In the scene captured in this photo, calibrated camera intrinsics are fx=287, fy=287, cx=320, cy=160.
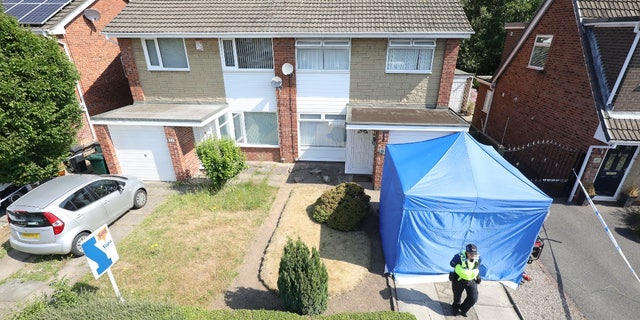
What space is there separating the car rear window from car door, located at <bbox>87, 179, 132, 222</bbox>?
1.17 metres

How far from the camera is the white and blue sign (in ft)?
14.8

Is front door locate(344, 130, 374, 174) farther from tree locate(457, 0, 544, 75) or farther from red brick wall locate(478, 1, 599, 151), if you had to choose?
tree locate(457, 0, 544, 75)

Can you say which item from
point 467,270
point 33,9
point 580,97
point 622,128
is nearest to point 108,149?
point 33,9

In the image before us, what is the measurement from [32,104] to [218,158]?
15.2ft

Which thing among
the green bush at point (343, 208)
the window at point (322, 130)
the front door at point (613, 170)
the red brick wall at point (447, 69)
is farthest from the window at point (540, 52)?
the green bush at point (343, 208)

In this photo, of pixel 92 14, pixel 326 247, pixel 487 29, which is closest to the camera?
pixel 326 247

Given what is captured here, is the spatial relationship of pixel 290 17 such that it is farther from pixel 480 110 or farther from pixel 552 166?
pixel 480 110

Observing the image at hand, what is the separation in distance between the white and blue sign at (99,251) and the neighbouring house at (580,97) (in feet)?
40.0

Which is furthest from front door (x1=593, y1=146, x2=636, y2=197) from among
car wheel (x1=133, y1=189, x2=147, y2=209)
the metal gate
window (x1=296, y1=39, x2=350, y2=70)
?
car wheel (x1=133, y1=189, x2=147, y2=209)

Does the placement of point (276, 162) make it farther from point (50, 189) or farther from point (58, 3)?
point (58, 3)

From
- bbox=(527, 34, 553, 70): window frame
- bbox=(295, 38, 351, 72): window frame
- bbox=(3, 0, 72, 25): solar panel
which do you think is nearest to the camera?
bbox=(295, 38, 351, 72): window frame

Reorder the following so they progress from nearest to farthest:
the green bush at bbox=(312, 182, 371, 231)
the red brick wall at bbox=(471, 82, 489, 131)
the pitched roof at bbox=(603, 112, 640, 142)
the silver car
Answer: the silver car → the green bush at bbox=(312, 182, 371, 231) → the pitched roof at bbox=(603, 112, 640, 142) → the red brick wall at bbox=(471, 82, 489, 131)

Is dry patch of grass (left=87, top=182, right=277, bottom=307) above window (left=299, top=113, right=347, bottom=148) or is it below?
below

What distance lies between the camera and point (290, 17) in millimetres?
10562
